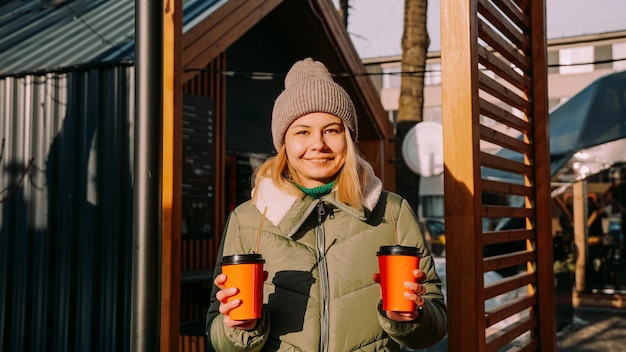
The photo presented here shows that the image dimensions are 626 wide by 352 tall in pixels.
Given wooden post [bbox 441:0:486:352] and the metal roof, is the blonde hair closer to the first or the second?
wooden post [bbox 441:0:486:352]

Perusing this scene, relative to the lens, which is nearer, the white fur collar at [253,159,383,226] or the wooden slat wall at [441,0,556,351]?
the white fur collar at [253,159,383,226]

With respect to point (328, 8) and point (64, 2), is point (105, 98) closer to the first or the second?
point (64, 2)

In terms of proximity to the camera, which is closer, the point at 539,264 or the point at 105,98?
the point at 539,264

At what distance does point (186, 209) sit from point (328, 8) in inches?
144

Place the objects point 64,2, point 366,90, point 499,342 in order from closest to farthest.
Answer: point 499,342, point 64,2, point 366,90

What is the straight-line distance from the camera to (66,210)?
19.8 feet

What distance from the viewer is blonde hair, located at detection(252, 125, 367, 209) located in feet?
7.15

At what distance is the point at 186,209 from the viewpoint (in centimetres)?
702

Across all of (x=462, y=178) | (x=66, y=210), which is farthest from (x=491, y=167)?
(x=66, y=210)

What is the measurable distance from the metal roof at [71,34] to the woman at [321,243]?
3.92 metres

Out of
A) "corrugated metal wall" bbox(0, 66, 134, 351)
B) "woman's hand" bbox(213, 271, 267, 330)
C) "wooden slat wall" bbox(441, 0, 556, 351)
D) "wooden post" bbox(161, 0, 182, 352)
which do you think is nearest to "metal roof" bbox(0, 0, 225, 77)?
"corrugated metal wall" bbox(0, 66, 134, 351)

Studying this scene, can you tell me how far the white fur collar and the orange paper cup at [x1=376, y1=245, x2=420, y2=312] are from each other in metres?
0.32

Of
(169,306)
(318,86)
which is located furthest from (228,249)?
(169,306)

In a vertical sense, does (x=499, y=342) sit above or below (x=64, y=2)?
below
